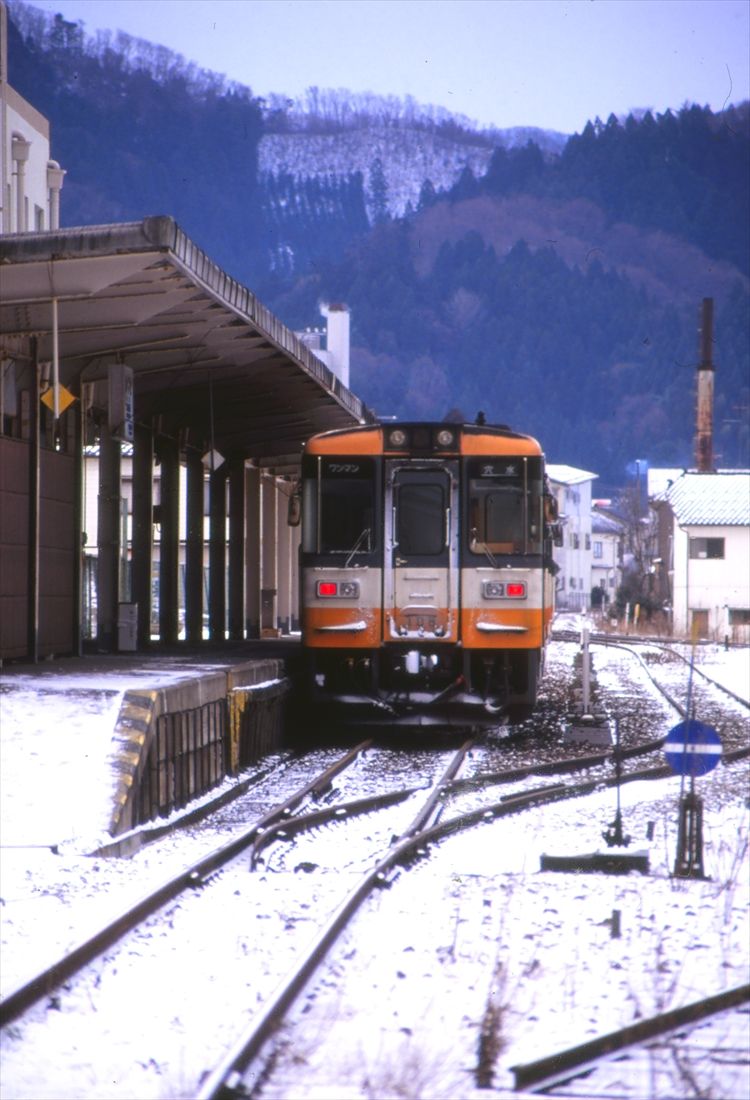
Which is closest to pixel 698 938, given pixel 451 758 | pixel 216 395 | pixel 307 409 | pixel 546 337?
pixel 451 758

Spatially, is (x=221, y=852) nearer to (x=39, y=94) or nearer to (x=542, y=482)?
(x=542, y=482)

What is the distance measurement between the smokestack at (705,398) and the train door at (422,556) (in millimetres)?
43946

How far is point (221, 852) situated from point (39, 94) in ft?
441

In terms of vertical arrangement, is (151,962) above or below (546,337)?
below

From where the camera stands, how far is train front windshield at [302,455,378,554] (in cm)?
1512

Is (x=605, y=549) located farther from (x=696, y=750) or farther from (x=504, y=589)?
(x=696, y=750)

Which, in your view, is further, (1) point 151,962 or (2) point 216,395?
(2) point 216,395

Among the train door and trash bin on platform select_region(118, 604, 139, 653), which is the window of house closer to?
trash bin on platform select_region(118, 604, 139, 653)

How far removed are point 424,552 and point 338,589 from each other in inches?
35.6

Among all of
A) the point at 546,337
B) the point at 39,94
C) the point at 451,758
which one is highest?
the point at 39,94

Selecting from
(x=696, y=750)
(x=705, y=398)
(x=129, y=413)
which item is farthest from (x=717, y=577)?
(x=696, y=750)

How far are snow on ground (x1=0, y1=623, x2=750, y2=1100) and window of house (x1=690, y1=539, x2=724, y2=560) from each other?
43.6 m

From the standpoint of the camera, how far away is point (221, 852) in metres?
8.47

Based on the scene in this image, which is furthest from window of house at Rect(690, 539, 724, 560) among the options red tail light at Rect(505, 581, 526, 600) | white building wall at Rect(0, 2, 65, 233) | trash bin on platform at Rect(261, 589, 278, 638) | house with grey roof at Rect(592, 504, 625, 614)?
house with grey roof at Rect(592, 504, 625, 614)
